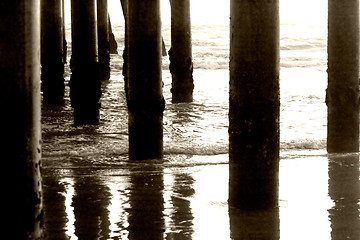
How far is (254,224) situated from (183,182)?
1.38 m

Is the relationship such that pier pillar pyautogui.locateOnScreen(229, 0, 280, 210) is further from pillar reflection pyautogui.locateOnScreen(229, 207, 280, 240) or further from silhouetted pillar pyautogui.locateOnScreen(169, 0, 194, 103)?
silhouetted pillar pyautogui.locateOnScreen(169, 0, 194, 103)

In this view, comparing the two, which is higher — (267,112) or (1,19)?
(1,19)

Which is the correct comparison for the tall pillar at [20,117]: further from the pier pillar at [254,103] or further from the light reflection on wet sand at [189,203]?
the pier pillar at [254,103]

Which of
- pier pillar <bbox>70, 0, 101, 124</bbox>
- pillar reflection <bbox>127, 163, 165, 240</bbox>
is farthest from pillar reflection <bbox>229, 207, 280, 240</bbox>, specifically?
pier pillar <bbox>70, 0, 101, 124</bbox>

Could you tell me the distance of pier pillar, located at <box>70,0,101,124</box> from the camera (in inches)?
365

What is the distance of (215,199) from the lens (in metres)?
5.71

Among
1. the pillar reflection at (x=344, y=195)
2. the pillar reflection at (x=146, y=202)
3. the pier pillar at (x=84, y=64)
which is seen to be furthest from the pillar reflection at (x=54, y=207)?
the pier pillar at (x=84, y=64)

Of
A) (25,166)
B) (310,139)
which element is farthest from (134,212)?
(310,139)

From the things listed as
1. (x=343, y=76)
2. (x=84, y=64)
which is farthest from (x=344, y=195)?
(x=84, y=64)

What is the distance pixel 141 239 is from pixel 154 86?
255cm

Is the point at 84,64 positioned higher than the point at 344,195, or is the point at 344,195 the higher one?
the point at 84,64

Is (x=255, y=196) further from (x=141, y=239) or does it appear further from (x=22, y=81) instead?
(x=22, y=81)

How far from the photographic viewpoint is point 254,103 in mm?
5137

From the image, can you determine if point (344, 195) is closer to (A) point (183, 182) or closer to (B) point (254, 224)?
(B) point (254, 224)
